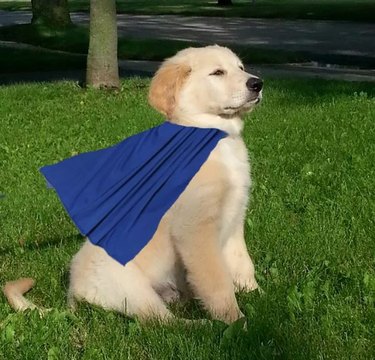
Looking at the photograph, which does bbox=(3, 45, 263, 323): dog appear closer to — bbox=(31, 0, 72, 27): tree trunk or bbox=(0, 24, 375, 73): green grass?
bbox=(0, 24, 375, 73): green grass

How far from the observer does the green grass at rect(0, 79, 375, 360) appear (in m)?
3.28

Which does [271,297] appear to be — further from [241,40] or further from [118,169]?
[241,40]

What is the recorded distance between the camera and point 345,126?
8289 millimetres

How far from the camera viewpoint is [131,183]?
3654mm

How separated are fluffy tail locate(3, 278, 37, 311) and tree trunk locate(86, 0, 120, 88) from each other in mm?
8003

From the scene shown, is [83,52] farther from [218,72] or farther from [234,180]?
[234,180]

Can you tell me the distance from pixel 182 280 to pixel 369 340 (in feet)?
2.97

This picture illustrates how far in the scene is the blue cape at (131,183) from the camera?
3539mm

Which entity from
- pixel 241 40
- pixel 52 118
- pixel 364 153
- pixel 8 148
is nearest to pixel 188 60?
pixel 364 153

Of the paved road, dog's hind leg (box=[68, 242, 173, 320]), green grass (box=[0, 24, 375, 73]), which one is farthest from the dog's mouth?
the paved road

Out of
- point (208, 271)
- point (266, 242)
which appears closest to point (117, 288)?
point (208, 271)

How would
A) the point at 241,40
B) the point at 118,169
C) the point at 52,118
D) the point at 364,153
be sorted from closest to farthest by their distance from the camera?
the point at 118,169 < the point at 364,153 < the point at 52,118 < the point at 241,40

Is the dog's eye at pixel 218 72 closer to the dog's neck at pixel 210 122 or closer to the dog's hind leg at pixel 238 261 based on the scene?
the dog's neck at pixel 210 122

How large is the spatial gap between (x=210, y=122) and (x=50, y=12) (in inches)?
733
